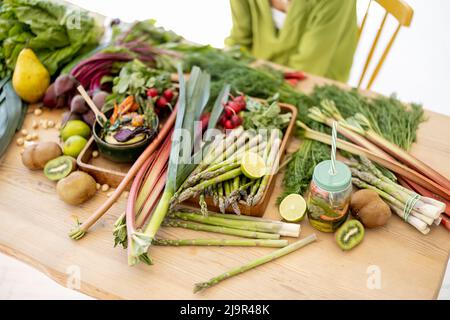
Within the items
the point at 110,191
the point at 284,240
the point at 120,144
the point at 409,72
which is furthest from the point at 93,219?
the point at 409,72

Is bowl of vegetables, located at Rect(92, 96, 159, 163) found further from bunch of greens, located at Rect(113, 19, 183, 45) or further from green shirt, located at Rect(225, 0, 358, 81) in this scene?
green shirt, located at Rect(225, 0, 358, 81)

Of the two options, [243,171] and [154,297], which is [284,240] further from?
[154,297]

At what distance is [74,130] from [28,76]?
429 millimetres

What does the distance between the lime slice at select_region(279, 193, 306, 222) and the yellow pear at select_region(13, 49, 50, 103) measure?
134cm

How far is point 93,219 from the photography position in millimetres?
1699

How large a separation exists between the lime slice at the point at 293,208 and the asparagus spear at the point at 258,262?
87 mm

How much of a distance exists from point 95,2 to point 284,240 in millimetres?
3453

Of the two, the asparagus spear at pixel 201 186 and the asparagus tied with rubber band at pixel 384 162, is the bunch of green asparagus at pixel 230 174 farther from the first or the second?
the asparagus tied with rubber band at pixel 384 162

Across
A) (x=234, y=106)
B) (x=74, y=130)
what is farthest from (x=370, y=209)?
(x=74, y=130)

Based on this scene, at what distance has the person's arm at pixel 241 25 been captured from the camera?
2576mm

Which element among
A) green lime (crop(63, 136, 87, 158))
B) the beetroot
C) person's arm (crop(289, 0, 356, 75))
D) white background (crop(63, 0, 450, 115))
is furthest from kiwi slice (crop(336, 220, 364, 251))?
white background (crop(63, 0, 450, 115))

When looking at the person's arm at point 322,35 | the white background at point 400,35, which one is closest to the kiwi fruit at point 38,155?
the person's arm at point 322,35

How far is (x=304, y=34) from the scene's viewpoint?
8.38 ft
